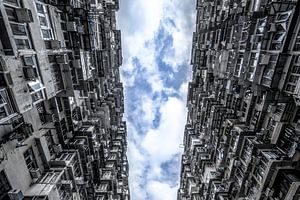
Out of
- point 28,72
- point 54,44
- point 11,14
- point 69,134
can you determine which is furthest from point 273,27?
point 69,134

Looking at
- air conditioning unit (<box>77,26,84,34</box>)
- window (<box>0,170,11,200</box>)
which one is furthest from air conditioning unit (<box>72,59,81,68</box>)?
window (<box>0,170,11,200</box>)

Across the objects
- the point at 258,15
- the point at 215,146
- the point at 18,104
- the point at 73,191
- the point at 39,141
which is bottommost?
the point at 215,146

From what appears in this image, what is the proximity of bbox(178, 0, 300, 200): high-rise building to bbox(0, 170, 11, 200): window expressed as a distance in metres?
22.0

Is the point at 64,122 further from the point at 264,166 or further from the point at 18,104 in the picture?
the point at 264,166

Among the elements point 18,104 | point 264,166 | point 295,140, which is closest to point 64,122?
point 18,104

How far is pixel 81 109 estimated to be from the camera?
28672 millimetres

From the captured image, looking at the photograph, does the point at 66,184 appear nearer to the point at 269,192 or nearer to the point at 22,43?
the point at 22,43

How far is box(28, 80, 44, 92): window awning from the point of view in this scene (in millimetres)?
15523

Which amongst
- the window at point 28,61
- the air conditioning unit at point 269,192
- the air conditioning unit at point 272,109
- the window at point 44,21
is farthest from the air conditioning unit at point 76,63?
the air conditioning unit at point 269,192

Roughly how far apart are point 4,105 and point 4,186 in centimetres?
563

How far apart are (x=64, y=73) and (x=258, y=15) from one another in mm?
23971

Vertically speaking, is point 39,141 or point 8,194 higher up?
point 39,141

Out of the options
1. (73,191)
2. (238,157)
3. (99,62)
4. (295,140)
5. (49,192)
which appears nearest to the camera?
(49,192)

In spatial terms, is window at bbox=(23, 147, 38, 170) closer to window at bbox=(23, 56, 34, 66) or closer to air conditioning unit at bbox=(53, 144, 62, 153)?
air conditioning unit at bbox=(53, 144, 62, 153)
